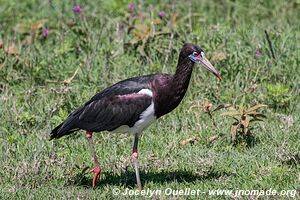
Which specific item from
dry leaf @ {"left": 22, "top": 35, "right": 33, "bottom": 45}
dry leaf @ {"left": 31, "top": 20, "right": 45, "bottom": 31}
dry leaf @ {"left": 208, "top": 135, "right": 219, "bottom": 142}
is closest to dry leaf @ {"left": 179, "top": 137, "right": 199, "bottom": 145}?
dry leaf @ {"left": 208, "top": 135, "right": 219, "bottom": 142}

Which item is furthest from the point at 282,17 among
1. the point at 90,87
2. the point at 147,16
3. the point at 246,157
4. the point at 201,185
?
the point at 201,185

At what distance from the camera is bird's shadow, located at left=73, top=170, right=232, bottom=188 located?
24.5 ft

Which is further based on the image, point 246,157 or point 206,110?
point 206,110

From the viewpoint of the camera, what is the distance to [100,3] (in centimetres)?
1193

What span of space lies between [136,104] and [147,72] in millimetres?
2431

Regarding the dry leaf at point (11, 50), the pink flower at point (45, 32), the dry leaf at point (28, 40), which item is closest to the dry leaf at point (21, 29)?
the dry leaf at point (28, 40)

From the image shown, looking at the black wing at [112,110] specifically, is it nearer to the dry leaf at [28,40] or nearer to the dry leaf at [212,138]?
the dry leaf at [212,138]

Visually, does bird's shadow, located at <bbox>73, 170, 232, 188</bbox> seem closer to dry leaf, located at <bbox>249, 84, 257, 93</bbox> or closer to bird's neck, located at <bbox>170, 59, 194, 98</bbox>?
bird's neck, located at <bbox>170, 59, 194, 98</bbox>

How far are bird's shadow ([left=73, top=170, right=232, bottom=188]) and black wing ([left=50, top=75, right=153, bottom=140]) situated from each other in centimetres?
47

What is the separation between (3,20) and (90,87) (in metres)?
2.71

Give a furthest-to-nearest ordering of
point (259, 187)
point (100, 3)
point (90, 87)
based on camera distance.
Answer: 1. point (100, 3)
2. point (90, 87)
3. point (259, 187)

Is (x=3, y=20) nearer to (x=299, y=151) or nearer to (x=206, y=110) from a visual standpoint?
(x=206, y=110)

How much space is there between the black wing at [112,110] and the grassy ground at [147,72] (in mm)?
392

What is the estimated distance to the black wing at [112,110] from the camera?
7293 millimetres
